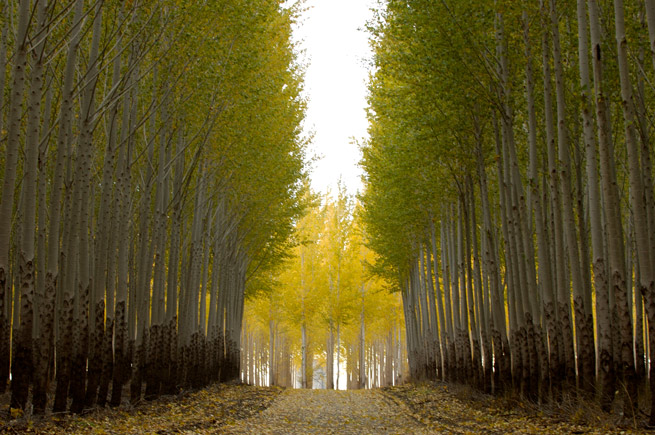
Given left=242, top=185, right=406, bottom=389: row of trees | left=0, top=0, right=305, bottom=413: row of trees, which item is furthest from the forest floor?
left=242, top=185, right=406, bottom=389: row of trees

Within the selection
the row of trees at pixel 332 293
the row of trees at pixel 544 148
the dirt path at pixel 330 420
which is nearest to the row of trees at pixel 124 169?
the dirt path at pixel 330 420

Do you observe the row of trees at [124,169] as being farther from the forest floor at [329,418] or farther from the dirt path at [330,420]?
the dirt path at [330,420]

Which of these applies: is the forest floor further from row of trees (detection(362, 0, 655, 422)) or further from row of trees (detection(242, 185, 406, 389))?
row of trees (detection(242, 185, 406, 389))

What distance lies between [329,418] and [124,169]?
735cm

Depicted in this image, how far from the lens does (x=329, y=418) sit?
14148 mm

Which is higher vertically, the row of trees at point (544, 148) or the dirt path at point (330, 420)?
the row of trees at point (544, 148)

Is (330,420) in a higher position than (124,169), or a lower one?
lower

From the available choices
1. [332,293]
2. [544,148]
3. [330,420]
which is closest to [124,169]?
[330,420]

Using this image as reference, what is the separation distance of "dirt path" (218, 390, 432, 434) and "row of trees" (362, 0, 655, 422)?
2673mm

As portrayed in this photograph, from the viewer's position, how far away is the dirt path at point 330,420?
11414 millimetres

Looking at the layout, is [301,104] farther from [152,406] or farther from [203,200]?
[152,406]

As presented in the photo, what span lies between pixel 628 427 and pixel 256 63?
35.5 feet

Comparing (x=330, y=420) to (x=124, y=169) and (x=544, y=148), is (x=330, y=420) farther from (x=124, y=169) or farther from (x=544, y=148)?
(x=544, y=148)

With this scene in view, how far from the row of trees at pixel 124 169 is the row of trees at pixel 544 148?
392 centimetres
